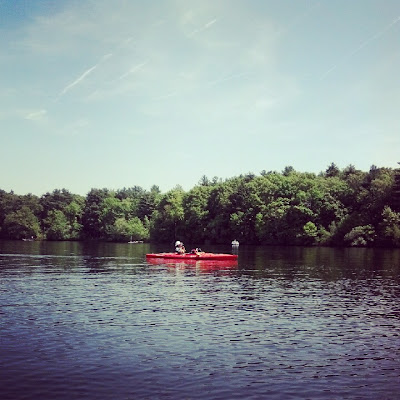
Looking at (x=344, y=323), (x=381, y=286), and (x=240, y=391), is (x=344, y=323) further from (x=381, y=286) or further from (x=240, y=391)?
(x=381, y=286)

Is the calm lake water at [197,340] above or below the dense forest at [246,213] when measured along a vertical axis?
below

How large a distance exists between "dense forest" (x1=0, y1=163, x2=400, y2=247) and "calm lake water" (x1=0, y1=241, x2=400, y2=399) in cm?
7283

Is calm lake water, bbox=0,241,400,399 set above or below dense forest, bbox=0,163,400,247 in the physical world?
below

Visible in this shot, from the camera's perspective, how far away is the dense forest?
109812 mm

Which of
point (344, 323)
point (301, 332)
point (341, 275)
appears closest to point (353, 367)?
point (301, 332)

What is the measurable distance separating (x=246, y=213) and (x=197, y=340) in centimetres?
11807

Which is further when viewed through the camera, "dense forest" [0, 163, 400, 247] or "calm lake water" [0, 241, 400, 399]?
"dense forest" [0, 163, 400, 247]

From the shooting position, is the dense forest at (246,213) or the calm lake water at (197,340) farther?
the dense forest at (246,213)

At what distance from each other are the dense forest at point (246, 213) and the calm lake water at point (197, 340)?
7283cm

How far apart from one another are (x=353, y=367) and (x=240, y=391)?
5.36 m

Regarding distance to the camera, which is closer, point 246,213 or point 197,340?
point 197,340

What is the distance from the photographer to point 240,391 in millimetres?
15641

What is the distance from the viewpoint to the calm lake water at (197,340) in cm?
1602

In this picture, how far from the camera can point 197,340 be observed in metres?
21.8
